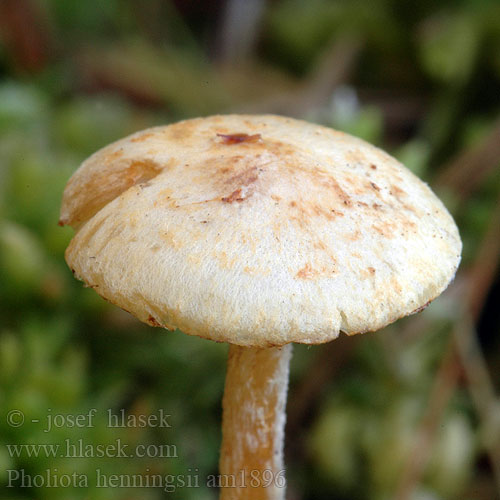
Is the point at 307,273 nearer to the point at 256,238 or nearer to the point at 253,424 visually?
the point at 256,238

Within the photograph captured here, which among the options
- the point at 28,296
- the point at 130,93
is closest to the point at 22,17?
the point at 130,93

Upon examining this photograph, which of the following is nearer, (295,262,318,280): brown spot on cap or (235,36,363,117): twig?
(295,262,318,280): brown spot on cap

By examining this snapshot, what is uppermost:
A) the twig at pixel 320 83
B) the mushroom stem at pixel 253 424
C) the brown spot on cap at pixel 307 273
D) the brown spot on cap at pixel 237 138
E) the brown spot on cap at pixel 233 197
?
the twig at pixel 320 83

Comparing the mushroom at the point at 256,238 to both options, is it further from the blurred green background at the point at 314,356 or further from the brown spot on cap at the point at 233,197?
the blurred green background at the point at 314,356

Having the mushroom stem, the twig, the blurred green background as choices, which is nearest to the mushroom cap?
the mushroom stem

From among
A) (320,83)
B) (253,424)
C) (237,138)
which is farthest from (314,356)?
(320,83)

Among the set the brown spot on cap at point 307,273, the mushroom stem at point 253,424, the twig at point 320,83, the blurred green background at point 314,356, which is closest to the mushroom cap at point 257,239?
the brown spot on cap at point 307,273

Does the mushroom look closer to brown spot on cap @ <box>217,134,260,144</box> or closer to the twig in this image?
brown spot on cap @ <box>217,134,260,144</box>
